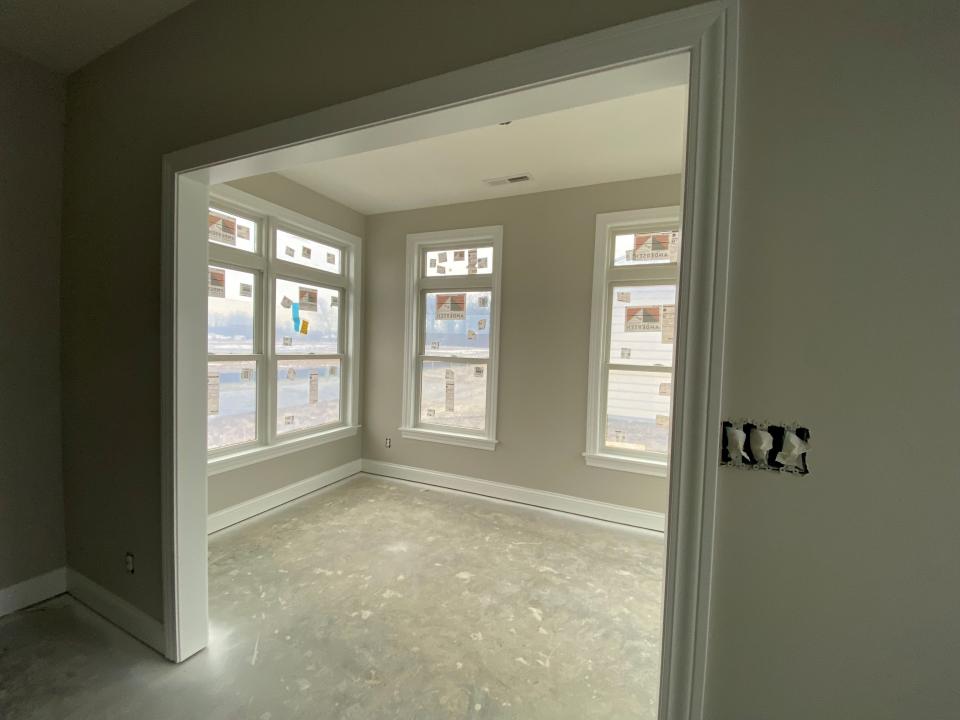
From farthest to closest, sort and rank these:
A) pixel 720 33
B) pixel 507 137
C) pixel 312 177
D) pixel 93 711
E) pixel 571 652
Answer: pixel 312 177 < pixel 507 137 < pixel 571 652 < pixel 93 711 < pixel 720 33

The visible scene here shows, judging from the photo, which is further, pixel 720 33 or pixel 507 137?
pixel 507 137

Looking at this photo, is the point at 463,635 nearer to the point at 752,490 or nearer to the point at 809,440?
the point at 752,490

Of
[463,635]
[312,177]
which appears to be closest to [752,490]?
[463,635]

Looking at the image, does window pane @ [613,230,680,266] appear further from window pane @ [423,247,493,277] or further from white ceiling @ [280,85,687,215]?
window pane @ [423,247,493,277]

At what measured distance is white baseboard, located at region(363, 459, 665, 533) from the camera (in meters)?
3.06

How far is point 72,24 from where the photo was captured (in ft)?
5.33

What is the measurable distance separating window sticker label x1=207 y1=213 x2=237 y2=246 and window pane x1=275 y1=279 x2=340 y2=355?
47cm

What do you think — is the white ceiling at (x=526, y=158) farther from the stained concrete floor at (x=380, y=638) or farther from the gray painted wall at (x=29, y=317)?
Result: the stained concrete floor at (x=380, y=638)

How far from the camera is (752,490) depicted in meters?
0.82

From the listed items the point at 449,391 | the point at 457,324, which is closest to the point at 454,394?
the point at 449,391

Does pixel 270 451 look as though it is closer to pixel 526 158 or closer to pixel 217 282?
pixel 217 282

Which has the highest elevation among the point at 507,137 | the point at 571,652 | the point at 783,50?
the point at 507,137

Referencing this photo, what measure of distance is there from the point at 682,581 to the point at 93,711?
2.20m

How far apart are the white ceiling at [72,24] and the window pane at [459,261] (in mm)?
2481
